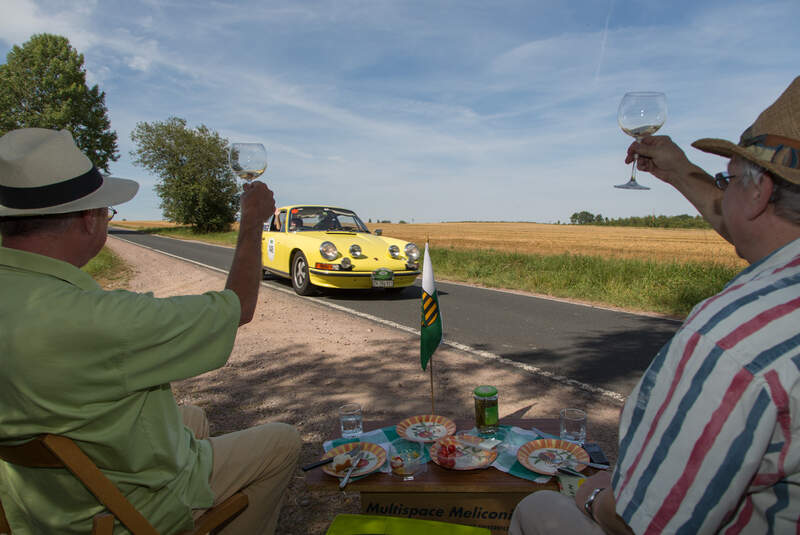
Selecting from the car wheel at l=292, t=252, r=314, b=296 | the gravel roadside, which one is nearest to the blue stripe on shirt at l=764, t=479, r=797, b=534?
the gravel roadside

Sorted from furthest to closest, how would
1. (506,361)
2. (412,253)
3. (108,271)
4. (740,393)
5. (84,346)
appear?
(108,271)
(412,253)
(506,361)
(84,346)
(740,393)

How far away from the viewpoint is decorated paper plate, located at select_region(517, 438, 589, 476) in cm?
202

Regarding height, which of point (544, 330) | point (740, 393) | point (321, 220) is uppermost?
point (321, 220)

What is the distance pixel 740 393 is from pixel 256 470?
68.8 inches

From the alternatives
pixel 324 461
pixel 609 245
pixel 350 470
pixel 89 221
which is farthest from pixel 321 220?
pixel 609 245

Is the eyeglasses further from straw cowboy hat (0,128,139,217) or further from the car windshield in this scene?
the car windshield

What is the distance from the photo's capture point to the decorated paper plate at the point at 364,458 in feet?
6.68

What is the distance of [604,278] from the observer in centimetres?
1109

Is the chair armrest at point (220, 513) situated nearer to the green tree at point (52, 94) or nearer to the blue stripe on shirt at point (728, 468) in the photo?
the blue stripe on shirt at point (728, 468)

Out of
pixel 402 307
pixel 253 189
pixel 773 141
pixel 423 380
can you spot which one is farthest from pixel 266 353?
pixel 773 141

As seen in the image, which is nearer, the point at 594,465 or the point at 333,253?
the point at 594,465

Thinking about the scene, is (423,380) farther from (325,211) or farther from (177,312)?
(325,211)

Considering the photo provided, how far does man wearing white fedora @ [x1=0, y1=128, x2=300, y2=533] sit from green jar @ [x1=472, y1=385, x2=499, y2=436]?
1.21m

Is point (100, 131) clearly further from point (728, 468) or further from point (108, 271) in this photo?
point (728, 468)
